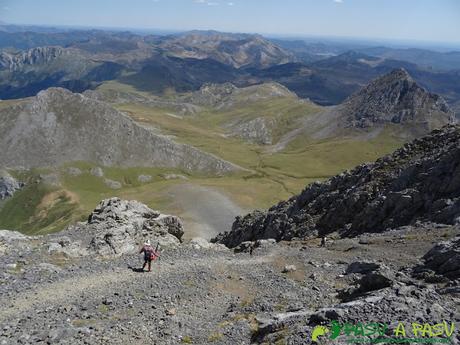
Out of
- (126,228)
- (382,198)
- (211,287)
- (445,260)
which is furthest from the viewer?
(382,198)

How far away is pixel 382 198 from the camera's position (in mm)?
54812

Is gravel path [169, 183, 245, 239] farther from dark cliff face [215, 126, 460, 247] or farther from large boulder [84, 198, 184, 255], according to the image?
large boulder [84, 198, 184, 255]

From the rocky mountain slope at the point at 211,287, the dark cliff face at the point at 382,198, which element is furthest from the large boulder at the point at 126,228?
the dark cliff face at the point at 382,198

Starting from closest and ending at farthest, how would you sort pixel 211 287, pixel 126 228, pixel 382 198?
1. pixel 211 287
2. pixel 126 228
3. pixel 382 198

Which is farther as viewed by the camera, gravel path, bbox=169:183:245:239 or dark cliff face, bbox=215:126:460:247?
gravel path, bbox=169:183:245:239

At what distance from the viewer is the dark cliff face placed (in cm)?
5051

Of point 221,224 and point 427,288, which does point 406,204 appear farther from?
point 221,224

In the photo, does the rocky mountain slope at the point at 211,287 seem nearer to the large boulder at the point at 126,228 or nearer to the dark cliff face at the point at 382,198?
the large boulder at the point at 126,228

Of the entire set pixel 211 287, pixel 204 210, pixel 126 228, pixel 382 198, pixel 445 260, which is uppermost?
pixel 445 260

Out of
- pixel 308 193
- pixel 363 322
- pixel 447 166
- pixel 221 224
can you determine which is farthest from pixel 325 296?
pixel 221 224

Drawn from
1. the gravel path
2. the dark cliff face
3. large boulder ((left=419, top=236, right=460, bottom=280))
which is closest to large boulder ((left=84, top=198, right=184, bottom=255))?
the dark cliff face

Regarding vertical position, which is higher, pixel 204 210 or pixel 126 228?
pixel 126 228

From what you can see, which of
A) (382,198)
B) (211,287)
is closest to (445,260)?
(211,287)

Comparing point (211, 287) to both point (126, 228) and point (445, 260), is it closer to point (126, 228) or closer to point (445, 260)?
point (445, 260)
